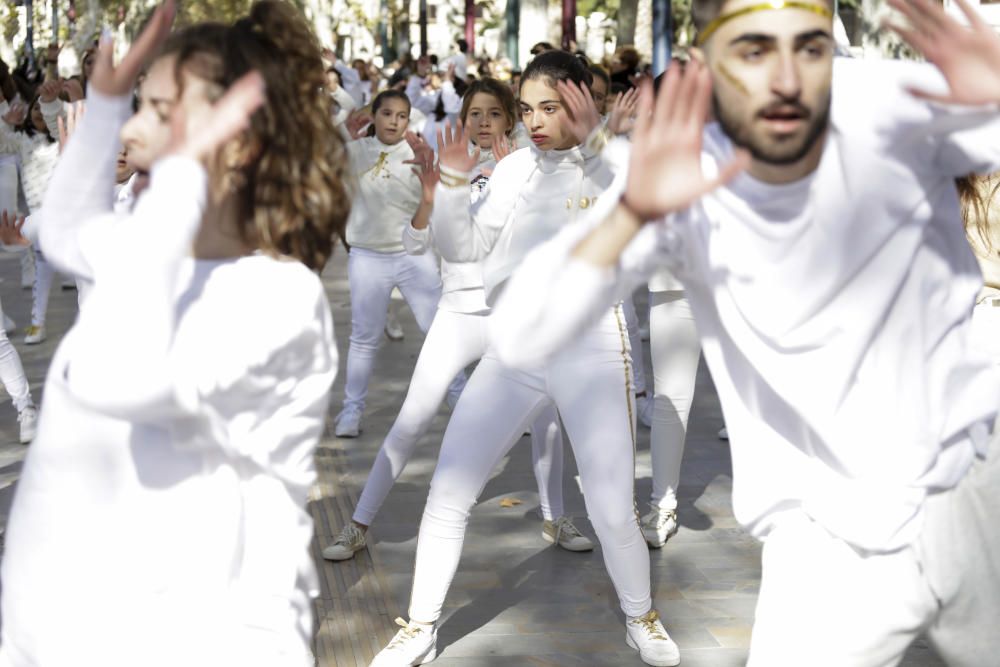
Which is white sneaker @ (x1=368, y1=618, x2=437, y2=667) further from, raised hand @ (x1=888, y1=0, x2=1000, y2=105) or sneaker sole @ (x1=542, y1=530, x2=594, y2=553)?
raised hand @ (x1=888, y1=0, x2=1000, y2=105)

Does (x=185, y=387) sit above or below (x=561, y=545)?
above

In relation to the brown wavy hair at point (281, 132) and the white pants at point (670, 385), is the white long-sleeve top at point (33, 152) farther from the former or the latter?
the brown wavy hair at point (281, 132)

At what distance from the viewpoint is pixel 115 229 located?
236cm

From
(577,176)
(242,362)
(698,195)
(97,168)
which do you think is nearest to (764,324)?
(698,195)

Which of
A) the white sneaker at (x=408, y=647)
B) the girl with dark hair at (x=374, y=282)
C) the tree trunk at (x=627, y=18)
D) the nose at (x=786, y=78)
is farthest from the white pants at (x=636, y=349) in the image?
the tree trunk at (x=627, y=18)

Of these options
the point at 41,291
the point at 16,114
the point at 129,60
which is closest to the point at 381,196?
the point at 41,291

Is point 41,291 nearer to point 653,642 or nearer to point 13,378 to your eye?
point 13,378

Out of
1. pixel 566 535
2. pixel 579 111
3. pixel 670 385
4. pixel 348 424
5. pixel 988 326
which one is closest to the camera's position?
pixel 988 326

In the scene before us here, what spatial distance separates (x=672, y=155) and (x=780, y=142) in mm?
332

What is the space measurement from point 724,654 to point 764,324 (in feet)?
8.45

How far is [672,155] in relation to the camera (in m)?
2.29

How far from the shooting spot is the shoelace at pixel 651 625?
15.7ft

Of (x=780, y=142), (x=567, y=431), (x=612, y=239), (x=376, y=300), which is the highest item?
(x=780, y=142)

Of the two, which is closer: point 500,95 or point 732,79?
point 732,79
